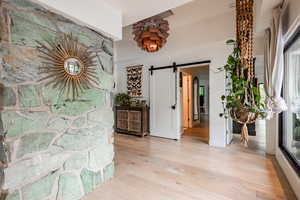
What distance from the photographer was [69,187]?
1629mm

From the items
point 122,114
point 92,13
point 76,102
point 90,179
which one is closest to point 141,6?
point 92,13

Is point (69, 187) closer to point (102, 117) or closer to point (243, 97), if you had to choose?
point (102, 117)

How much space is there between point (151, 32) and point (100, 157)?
2106 millimetres

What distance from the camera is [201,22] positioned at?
367 centimetres

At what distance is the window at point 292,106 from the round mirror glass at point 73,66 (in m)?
2.76

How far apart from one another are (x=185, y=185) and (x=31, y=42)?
2.38 metres

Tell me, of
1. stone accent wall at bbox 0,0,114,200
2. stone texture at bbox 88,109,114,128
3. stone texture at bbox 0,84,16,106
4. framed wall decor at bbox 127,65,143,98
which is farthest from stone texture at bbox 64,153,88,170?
framed wall decor at bbox 127,65,143,98

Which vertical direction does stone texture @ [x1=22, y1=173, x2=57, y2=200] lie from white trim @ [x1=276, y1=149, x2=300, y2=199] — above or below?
above

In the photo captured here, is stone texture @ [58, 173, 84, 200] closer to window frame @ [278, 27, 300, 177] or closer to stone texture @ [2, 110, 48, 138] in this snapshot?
stone texture @ [2, 110, 48, 138]

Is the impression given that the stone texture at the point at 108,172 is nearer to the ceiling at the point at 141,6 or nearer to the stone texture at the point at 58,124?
the stone texture at the point at 58,124

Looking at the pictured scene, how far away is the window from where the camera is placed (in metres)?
2.07

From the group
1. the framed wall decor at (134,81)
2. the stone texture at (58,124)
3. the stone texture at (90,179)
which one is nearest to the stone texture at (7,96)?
the stone texture at (58,124)

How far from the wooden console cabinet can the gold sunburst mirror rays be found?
2615 mm

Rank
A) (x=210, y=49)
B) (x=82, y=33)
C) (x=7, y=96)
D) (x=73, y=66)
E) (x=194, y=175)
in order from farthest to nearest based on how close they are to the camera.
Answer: (x=210, y=49)
(x=194, y=175)
(x=82, y=33)
(x=73, y=66)
(x=7, y=96)
